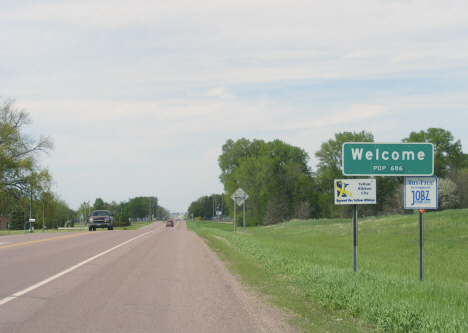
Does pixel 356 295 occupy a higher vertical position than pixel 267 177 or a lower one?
lower

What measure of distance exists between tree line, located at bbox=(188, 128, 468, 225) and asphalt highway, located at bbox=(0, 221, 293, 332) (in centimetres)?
6127

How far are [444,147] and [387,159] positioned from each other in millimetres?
72809

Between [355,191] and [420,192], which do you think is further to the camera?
[355,191]

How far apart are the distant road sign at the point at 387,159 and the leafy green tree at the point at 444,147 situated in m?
69.0

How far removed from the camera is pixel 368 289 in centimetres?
741

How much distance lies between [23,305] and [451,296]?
717 centimetres

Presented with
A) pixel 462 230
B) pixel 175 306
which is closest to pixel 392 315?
pixel 175 306

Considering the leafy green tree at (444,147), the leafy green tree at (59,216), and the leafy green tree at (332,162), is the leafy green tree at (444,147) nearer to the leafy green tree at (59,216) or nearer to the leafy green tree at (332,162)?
the leafy green tree at (332,162)

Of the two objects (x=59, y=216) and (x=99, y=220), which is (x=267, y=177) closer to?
(x=99, y=220)

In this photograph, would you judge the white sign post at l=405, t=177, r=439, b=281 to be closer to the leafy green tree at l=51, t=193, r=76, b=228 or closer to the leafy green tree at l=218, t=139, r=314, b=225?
the leafy green tree at l=218, t=139, r=314, b=225

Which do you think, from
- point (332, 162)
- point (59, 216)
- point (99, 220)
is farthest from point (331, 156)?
point (59, 216)

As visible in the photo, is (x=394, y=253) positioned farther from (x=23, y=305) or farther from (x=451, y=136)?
(x=451, y=136)

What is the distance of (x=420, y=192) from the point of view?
29.2 ft

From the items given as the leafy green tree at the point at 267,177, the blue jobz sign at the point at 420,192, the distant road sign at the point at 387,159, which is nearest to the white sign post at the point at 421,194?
the blue jobz sign at the point at 420,192
